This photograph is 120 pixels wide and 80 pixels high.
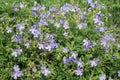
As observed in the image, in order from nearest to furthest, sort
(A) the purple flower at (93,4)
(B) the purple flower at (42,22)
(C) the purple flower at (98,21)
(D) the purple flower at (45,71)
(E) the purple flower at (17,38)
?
1. (D) the purple flower at (45,71)
2. (E) the purple flower at (17,38)
3. (B) the purple flower at (42,22)
4. (C) the purple flower at (98,21)
5. (A) the purple flower at (93,4)

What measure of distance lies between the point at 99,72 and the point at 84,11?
90cm

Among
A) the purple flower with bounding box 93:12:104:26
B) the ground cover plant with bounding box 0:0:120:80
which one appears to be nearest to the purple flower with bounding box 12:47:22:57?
the ground cover plant with bounding box 0:0:120:80

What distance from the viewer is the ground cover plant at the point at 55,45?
11.8 ft

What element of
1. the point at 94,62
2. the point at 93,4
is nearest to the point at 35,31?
the point at 94,62

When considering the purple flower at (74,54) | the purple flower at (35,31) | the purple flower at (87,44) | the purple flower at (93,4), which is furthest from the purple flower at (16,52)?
the purple flower at (93,4)

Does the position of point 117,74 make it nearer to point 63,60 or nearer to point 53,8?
point 63,60

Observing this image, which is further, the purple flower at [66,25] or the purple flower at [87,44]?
the purple flower at [66,25]

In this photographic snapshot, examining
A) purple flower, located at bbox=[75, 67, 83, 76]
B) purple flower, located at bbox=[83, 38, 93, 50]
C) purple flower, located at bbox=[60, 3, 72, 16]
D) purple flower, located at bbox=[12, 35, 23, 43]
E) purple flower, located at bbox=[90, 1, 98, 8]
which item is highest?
purple flower, located at bbox=[90, 1, 98, 8]

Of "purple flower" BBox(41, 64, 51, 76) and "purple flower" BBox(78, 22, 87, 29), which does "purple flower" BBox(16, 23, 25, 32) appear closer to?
"purple flower" BBox(41, 64, 51, 76)

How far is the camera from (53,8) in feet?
13.6

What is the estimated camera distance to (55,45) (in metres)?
3.69

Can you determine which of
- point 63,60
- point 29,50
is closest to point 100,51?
point 63,60

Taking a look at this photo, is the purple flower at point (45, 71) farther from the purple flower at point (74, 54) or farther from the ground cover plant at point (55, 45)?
the purple flower at point (74, 54)

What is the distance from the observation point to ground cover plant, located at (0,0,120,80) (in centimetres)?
361
